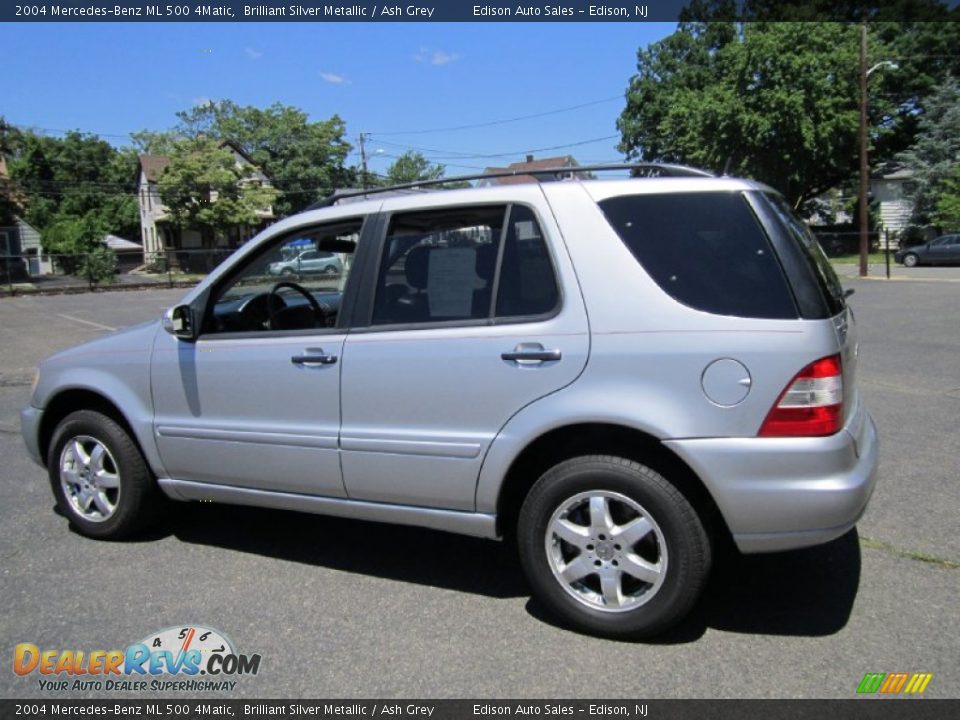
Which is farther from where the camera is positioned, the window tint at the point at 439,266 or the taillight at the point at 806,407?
the window tint at the point at 439,266

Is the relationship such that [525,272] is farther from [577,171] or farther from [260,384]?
[260,384]

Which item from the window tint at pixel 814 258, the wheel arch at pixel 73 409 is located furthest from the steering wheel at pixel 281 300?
the window tint at pixel 814 258

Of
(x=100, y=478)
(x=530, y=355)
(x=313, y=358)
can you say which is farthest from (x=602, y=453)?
(x=100, y=478)

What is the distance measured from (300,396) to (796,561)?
2577 millimetres

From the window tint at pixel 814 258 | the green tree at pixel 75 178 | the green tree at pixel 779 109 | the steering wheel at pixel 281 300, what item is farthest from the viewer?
the green tree at pixel 75 178

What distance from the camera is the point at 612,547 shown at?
3.15 metres

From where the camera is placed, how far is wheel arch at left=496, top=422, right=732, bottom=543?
3125 millimetres

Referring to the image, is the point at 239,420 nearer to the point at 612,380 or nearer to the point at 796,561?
the point at 612,380

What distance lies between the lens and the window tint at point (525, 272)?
130 inches

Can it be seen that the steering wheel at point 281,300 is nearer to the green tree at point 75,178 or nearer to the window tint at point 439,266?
the window tint at point 439,266

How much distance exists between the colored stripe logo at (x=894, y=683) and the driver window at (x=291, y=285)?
8.79ft

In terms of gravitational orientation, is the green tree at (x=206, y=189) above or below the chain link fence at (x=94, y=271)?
above

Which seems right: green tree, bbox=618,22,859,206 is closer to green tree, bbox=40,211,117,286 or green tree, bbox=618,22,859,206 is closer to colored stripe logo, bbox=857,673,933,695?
green tree, bbox=40,211,117,286

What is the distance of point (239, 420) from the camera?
3904 millimetres
